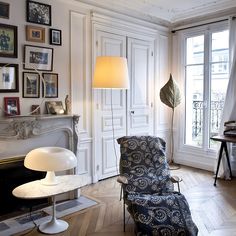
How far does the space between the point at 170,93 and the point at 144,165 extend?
6.69 ft

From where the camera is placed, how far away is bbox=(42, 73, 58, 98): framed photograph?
11.6 feet

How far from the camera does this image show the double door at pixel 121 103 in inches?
166

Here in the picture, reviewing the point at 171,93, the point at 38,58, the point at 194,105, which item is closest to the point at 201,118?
the point at 194,105

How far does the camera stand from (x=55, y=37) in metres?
3.61

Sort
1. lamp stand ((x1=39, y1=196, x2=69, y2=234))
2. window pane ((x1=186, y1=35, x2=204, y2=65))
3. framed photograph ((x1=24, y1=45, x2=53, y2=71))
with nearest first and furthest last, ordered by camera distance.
A: lamp stand ((x1=39, y1=196, x2=69, y2=234)) → framed photograph ((x1=24, y1=45, x2=53, y2=71)) → window pane ((x1=186, y1=35, x2=204, y2=65))

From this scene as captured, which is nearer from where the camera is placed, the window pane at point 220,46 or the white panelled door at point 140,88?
the window pane at point 220,46

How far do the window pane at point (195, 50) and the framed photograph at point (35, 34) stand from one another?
111 inches

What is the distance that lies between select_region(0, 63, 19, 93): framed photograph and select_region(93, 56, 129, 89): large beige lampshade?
1002mm

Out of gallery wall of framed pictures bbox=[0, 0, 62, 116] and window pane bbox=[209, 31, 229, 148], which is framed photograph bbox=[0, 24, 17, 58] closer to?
gallery wall of framed pictures bbox=[0, 0, 62, 116]

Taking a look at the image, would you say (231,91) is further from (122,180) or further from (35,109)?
(35,109)

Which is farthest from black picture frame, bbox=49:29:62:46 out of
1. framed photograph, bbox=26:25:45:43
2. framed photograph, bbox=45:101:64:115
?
framed photograph, bbox=45:101:64:115

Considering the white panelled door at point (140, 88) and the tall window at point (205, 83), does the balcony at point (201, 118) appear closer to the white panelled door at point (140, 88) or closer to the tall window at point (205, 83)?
the tall window at point (205, 83)

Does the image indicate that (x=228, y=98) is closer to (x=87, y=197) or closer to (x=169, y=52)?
(x=169, y=52)

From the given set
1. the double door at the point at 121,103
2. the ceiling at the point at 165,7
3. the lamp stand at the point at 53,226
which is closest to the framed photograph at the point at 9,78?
the double door at the point at 121,103
